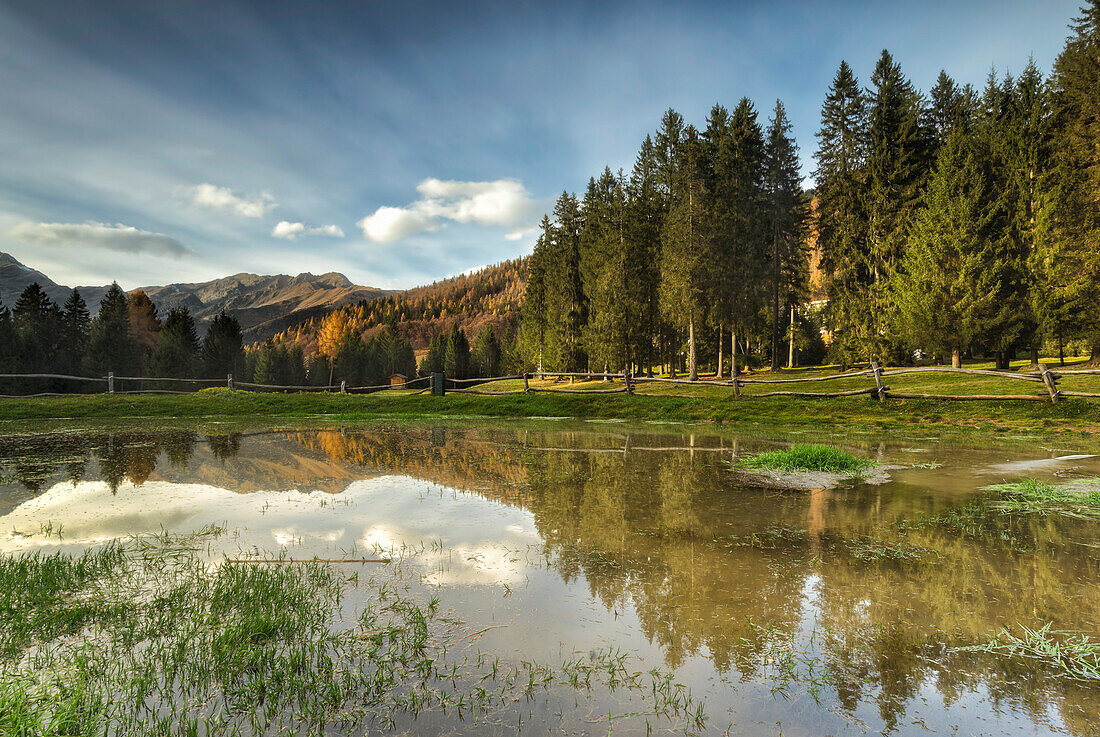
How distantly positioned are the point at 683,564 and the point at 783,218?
4060 centimetres

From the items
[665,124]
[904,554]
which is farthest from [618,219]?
[904,554]

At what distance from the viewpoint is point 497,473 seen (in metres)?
9.62

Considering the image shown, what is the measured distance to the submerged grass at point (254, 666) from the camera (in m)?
2.51

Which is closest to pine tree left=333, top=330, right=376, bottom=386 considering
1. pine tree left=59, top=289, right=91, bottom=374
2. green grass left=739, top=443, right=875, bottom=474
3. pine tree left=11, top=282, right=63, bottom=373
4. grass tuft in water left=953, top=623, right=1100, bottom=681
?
pine tree left=59, top=289, right=91, bottom=374

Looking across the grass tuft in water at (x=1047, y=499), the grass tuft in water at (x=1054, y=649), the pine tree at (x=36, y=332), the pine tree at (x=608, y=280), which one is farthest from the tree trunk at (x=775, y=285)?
the pine tree at (x=36, y=332)

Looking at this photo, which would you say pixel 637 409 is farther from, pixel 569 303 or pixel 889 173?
pixel 889 173

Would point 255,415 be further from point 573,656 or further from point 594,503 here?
point 573,656

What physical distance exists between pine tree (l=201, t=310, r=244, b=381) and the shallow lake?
69875 mm

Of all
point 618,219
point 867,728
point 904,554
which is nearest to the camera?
point 867,728

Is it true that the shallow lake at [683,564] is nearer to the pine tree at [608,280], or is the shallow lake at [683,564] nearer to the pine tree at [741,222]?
the pine tree at [741,222]

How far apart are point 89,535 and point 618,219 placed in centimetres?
3939

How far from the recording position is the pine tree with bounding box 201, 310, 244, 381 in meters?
69.7

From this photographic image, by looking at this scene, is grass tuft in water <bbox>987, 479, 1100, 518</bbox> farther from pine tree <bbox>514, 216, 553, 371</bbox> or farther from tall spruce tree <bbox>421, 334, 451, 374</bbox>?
tall spruce tree <bbox>421, 334, 451, 374</bbox>

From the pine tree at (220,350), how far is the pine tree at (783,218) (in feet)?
239
